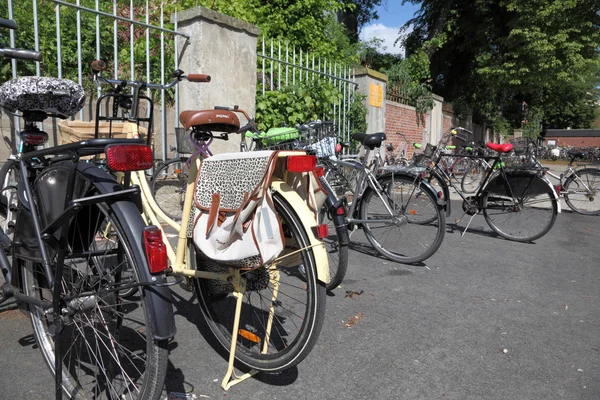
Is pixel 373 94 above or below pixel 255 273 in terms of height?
above

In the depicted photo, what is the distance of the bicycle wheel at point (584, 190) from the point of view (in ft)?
23.9

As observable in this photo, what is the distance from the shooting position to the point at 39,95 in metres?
2.06

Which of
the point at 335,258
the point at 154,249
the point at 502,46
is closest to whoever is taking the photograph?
the point at 154,249

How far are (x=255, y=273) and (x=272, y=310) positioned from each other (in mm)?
275

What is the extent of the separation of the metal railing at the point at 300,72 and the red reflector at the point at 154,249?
16.5 ft

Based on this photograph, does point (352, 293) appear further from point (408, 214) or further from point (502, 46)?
point (502, 46)

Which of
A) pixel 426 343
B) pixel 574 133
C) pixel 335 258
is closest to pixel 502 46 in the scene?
pixel 335 258

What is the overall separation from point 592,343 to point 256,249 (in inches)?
86.9

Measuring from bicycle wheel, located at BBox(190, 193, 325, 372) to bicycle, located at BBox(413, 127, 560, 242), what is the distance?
3024mm

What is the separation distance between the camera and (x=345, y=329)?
9.49 ft

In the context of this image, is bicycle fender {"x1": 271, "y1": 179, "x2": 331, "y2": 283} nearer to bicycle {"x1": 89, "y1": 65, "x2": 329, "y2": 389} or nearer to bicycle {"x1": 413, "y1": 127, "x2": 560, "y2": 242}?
bicycle {"x1": 89, "y1": 65, "x2": 329, "y2": 389}

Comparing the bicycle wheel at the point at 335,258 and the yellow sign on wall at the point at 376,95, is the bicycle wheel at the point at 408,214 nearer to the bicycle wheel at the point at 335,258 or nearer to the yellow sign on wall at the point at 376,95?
the bicycle wheel at the point at 335,258

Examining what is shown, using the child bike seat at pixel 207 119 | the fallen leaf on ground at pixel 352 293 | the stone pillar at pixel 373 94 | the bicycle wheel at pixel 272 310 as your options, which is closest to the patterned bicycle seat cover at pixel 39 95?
the child bike seat at pixel 207 119

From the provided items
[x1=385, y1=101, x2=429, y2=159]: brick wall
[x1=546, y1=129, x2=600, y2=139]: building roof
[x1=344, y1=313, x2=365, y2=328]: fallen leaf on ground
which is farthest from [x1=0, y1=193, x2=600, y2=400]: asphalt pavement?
[x1=546, y1=129, x2=600, y2=139]: building roof
